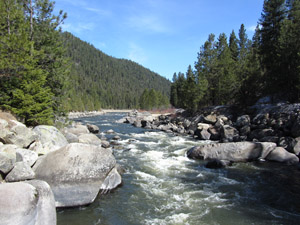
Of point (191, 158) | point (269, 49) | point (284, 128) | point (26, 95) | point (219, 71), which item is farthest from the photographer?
point (219, 71)

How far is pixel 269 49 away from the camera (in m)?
32.6

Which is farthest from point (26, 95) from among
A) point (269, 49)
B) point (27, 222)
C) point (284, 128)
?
point (269, 49)

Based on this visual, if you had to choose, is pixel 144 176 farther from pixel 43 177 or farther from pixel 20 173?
pixel 20 173

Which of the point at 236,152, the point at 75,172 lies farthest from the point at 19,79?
the point at 236,152

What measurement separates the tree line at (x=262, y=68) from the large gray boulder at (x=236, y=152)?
42.7ft

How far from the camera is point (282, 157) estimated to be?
14109 millimetres

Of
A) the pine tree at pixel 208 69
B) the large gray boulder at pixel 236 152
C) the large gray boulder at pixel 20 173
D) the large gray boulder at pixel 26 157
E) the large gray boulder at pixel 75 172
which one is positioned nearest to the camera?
the large gray boulder at pixel 20 173

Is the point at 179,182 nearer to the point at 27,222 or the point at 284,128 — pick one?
the point at 27,222

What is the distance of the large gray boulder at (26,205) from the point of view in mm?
5363

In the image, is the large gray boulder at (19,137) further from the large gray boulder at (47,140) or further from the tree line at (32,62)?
the tree line at (32,62)

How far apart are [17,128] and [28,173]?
309cm

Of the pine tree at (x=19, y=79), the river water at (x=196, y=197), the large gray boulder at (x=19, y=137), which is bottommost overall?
the river water at (x=196, y=197)

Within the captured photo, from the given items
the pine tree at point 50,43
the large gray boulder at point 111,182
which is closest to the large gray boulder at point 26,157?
the large gray boulder at point 111,182

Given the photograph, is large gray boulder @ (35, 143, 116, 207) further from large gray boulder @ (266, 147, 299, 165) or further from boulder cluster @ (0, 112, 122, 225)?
large gray boulder @ (266, 147, 299, 165)
